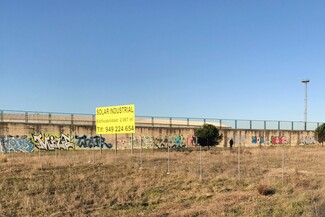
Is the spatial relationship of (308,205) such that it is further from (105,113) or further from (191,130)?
(191,130)

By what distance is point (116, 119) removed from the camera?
2902cm

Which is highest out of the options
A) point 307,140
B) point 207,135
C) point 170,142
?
point 207,135

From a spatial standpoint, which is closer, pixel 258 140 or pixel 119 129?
pixel 119 129

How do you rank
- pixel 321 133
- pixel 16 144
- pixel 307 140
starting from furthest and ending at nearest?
pixel 307 140
pixel 321 133
pixel 16 144

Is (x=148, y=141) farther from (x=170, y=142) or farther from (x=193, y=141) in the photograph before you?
(x=193, y=141)

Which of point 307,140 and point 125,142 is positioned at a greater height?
point 125,142

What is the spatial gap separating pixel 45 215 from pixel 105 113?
17614 mm

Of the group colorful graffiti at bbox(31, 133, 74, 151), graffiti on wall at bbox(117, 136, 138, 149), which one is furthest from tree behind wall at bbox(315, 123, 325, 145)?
colorful graffiti at bbox(31, 133, 74, 151)

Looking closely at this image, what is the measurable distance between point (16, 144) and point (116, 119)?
66.1 feet

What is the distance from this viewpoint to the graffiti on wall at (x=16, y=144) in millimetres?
43938

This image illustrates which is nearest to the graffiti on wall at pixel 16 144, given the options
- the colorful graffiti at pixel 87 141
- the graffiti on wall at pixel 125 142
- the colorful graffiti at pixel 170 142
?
the colorful graffiti at pixel 87 141

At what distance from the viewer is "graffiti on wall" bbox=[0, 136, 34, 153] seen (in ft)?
144

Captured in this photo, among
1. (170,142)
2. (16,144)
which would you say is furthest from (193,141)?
(16,144)

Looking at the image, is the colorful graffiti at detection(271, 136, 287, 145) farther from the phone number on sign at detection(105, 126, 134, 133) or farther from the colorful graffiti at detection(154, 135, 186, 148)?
the phone number on sign at detection(105, 126, 134, 133)
